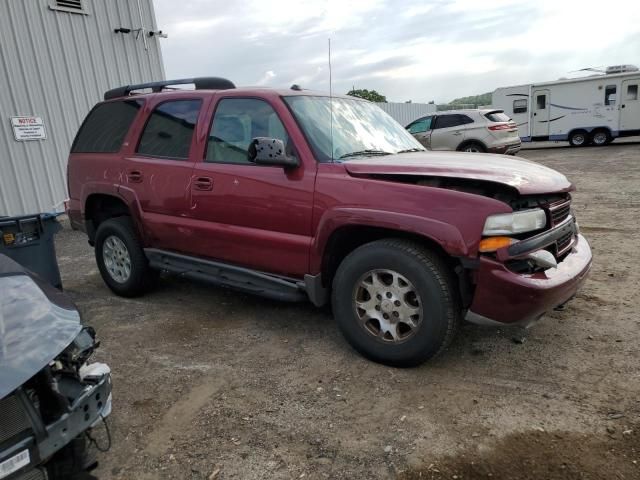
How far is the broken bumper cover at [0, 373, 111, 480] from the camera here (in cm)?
179

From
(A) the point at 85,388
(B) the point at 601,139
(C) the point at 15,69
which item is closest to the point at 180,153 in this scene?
(A) the point at 85,388

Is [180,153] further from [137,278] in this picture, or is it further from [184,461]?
[184,461]

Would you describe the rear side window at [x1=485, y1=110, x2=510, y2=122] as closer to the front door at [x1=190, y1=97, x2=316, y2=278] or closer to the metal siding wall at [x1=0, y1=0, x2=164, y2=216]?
the metal siding wall at [x1=0, y1=0, x2=164, y2=216]

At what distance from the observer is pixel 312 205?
3.44 m

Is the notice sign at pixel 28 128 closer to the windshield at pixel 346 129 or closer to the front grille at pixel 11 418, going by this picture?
the windshield at pixel 346 129

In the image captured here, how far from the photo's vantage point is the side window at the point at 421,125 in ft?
47.7

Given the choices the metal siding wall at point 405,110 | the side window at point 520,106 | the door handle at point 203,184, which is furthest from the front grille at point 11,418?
the metal siding wall at point 405,110

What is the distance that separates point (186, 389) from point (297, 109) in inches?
85.7

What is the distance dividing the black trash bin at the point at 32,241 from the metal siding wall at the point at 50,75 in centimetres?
519

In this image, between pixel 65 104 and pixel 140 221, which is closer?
pixel 140 221

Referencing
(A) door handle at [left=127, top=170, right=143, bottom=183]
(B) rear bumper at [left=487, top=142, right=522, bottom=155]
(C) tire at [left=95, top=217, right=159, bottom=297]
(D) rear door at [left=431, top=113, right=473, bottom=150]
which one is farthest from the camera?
(D) rear door at [left=431, top=113, right=473, bottom=150]

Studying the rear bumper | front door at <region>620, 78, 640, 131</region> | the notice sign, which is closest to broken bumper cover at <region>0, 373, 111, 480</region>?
the notice sign

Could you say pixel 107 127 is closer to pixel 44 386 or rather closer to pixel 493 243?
pixel 44 386

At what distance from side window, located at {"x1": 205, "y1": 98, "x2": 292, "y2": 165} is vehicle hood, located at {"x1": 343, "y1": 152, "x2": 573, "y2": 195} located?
2.46 feet
